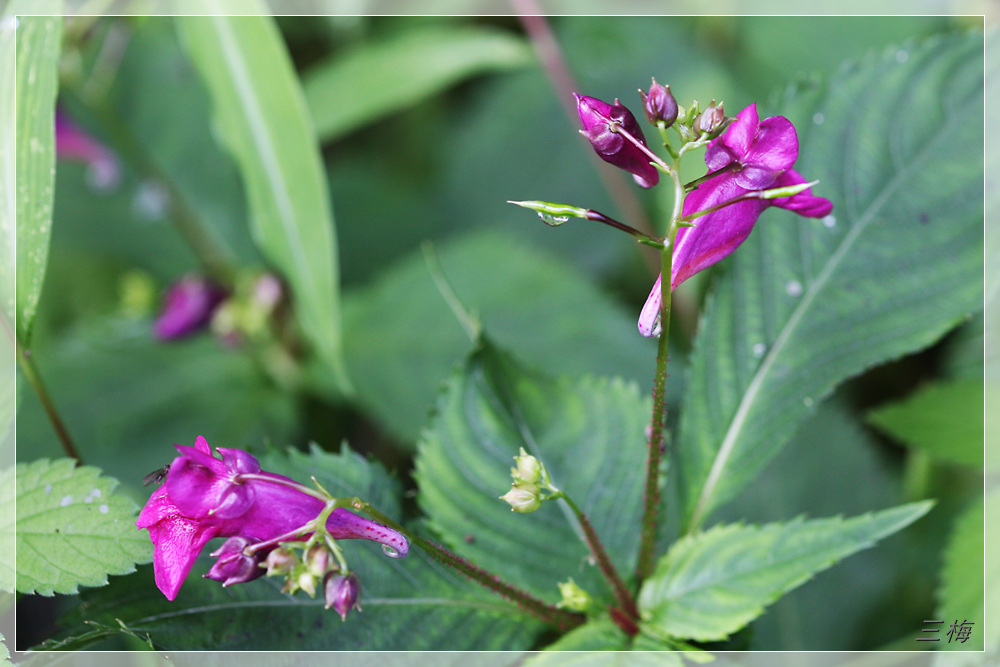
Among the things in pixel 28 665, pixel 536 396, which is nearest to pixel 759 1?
pixel 536 396

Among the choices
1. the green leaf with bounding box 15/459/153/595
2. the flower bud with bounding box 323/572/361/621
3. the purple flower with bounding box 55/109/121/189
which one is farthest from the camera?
the purple flower with bounding box 55/109/121/189

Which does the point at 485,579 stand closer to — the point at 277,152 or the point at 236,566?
the point at 236,566

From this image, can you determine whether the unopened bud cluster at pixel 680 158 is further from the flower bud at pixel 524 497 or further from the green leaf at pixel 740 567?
the green leaf at pixel 740 567

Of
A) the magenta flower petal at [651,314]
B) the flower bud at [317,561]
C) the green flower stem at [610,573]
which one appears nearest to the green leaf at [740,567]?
the green flower stem at [610,573]

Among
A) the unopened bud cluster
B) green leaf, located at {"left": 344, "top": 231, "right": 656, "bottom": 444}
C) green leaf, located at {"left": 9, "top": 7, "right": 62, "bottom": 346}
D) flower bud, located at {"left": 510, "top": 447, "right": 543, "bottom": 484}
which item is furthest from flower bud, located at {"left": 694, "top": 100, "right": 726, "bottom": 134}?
green leaf, located at {"left": 344, "top": 231, "right": 656, "bottom": 444}

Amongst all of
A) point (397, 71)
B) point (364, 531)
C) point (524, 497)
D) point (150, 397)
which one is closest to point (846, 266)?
point (524, 497)

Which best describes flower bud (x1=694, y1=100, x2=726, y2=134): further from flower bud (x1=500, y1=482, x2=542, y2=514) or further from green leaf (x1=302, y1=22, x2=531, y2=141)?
green leaf (x1=302, y1=22, x2=531, y2=141)

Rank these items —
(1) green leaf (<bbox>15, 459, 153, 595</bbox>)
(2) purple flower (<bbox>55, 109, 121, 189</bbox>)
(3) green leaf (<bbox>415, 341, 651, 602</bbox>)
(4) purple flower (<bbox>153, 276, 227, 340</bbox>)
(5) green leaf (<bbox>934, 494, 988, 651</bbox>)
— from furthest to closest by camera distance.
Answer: (2) purple flower (<bbox>55, 109, 121, 189</bbox>) → (4) purple flower (<bbox>153, 276, 227, 340</bbox>) → (5) green leaf (<bbox>934, 494, 988, 651</bbox>) → (3) green leaf (<bbox>415, 341, 651, 602</bbox>) → (1) green leaf (<bbox>15, 459, 153, 595</bbox>)
